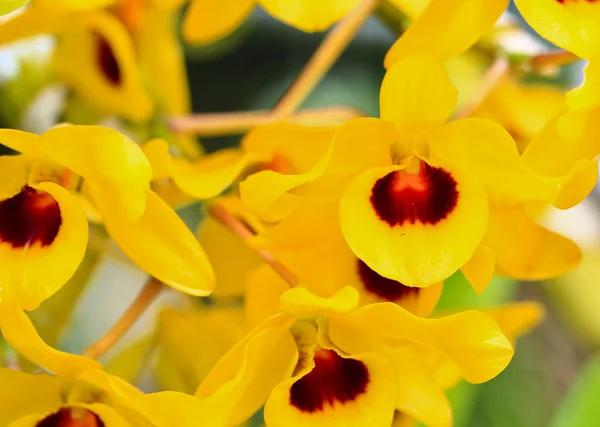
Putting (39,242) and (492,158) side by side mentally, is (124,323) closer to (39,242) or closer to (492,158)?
(39,242)

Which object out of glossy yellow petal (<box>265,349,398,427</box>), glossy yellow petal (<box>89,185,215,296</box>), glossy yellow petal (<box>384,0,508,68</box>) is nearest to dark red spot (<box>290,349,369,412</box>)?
glossy yellow petal (<box>265,349,398,427</box>)

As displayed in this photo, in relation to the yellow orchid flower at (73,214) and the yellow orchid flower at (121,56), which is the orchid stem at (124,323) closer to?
the yellow orchid flower at (73,214)

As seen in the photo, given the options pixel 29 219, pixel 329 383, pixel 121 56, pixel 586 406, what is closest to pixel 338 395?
pixel 329 383

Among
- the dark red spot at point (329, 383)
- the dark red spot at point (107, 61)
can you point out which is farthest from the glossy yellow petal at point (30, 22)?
the dark red spot at point (329, 383)

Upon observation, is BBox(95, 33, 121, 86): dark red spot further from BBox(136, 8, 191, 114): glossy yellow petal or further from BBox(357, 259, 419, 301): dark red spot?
BBox(357, 259, 419, 301): dark red spot

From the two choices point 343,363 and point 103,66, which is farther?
point 103,66
